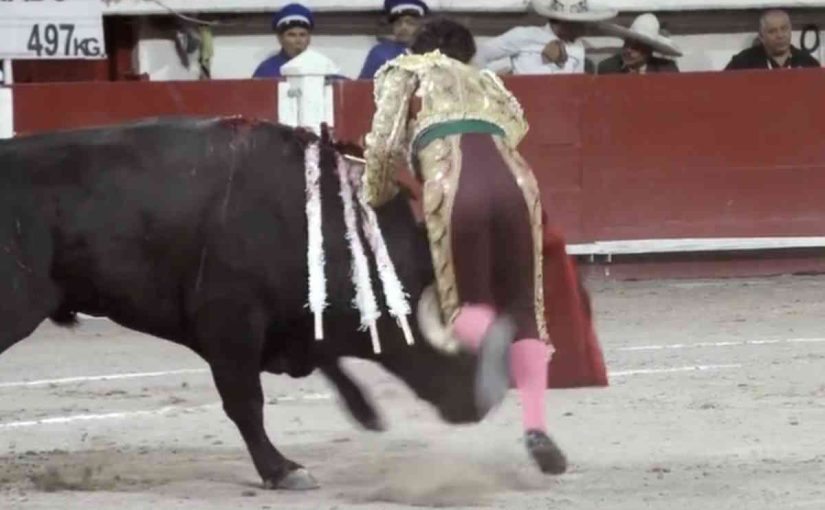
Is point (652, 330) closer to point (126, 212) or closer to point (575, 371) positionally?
point (575, 371)

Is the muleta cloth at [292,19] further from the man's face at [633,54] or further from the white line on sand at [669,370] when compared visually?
the white line on sand at [669,370]

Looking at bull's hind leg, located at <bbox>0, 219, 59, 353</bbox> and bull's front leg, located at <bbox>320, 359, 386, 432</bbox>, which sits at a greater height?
bull's hind leg, located at <bbox>0, 219, 59, 353</bbox>

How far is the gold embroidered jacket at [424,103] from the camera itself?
524cm

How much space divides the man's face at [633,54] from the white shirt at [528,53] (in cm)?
23

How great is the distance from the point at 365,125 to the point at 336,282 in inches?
192

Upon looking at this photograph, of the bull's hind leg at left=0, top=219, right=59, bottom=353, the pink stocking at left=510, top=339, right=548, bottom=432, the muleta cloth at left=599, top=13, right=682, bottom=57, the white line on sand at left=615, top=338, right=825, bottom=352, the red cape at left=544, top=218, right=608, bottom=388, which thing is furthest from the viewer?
the muleta cloth at left=599, top=13, right=682, bottom=57

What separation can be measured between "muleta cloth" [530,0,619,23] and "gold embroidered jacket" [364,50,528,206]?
5810mm


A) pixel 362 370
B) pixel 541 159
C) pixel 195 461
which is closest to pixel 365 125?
pixel 541 159

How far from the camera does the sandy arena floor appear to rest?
204 inches

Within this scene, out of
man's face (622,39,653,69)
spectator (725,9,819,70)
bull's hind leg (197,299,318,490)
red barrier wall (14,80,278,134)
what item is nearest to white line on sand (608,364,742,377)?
bull's hind leg (197,299,318,490)

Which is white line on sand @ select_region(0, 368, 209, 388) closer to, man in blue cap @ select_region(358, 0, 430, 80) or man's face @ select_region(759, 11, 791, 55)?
man in blue cap @ select_region(358, 0, 430, 80)

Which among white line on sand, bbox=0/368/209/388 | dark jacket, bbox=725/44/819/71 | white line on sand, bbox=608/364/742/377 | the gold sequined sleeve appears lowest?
white line on sand, bbox=0/368/209/388

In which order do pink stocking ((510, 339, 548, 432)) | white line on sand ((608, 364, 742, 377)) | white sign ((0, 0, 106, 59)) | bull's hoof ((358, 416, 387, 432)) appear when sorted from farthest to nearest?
white sign ((0, 0, 106, 59)), white line on sand ((608, 364, 742, 377)), bull's hoof ((358, 416, 387, 432)), pink stocking ((510, 339, 548, 432))

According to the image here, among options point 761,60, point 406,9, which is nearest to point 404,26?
point 406,9
